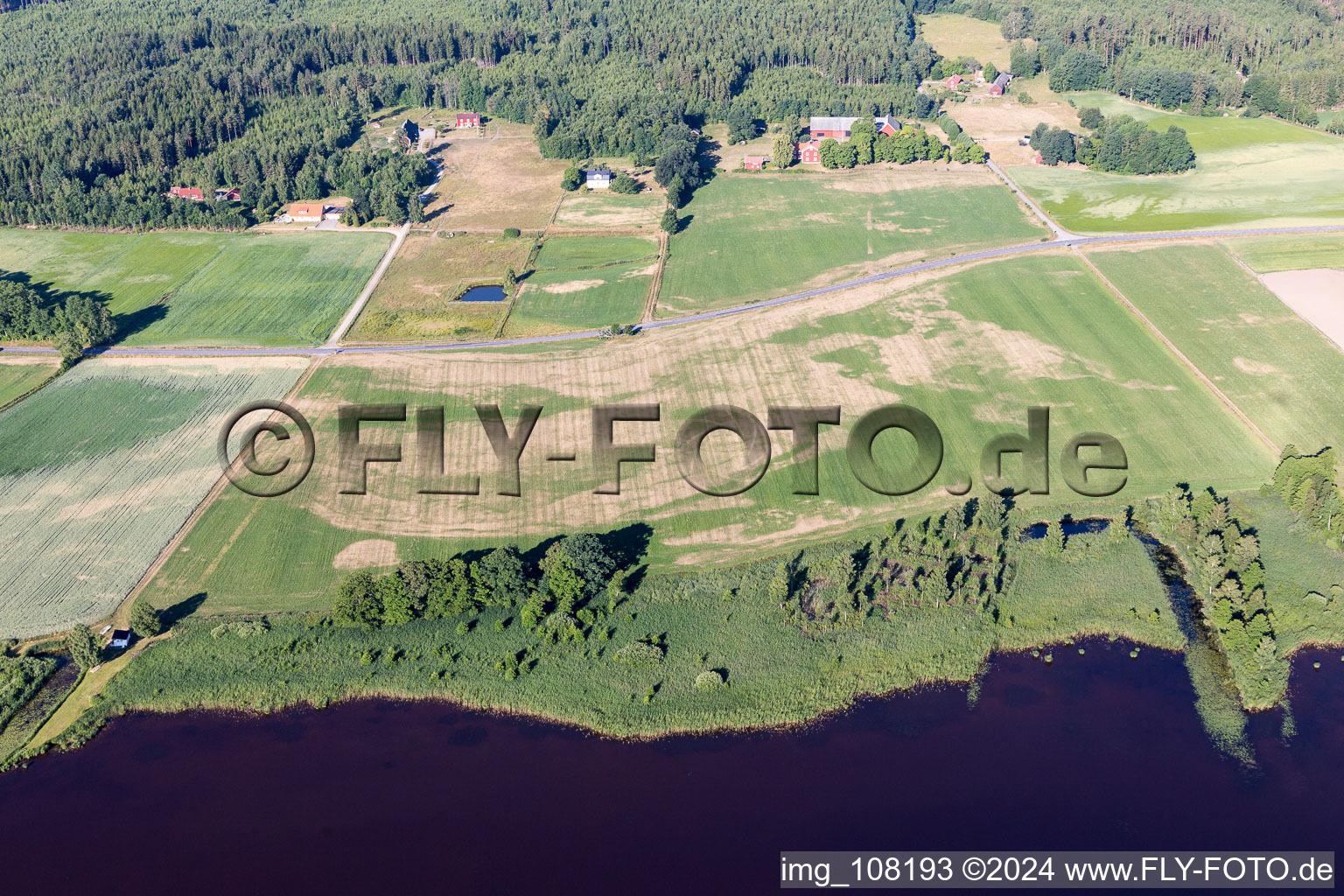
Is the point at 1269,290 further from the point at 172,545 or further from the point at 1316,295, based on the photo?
the point at 172,545

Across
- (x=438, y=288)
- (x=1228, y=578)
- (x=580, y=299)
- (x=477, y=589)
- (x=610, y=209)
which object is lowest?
(x=1228, y=578)

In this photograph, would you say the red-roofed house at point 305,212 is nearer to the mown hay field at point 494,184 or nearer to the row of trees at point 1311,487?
the mown hay field at point 494,184

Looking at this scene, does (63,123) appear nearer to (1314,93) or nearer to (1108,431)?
(1108,431)

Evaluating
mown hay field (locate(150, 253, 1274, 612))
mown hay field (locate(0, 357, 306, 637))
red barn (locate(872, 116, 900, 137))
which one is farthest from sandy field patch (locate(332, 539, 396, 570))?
red barn (locate(872, 116, 900, 137))

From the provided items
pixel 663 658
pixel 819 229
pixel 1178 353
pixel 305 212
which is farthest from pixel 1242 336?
pixel 305 212

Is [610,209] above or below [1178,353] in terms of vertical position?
above

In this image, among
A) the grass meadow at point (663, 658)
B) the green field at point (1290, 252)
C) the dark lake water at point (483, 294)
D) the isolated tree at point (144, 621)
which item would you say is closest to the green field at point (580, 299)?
the dark lake water at point (483, 294)
